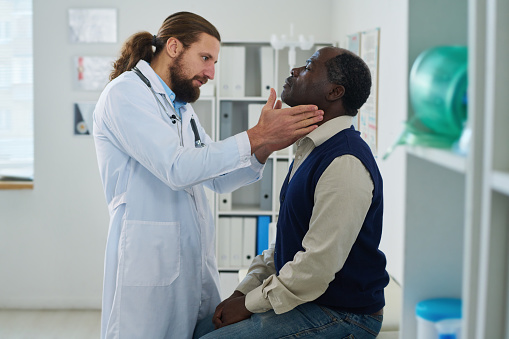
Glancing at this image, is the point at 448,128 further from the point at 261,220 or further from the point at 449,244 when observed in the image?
the point at 261,220

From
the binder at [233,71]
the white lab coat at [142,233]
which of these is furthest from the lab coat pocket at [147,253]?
the binder at [233,71]

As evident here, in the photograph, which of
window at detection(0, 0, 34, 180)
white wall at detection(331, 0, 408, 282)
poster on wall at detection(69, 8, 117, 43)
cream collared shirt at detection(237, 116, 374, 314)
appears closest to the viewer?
cream collared shirt at detection(237, 116, 374, 314)

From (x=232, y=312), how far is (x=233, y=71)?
2.16 meters

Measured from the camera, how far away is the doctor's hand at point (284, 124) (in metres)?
1.49

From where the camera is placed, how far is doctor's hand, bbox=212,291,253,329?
147cm

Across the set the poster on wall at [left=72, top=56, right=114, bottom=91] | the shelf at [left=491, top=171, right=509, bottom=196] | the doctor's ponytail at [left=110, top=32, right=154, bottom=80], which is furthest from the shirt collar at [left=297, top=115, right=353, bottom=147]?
the poster on wall at [left=72, top=56, right=114, bottom=91]

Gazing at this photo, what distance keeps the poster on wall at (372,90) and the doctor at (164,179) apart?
0.92m

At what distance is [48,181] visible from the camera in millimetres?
3863

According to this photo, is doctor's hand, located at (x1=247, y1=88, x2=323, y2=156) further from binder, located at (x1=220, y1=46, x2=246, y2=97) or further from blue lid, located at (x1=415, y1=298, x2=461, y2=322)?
binder, located at (x1=220, y1=46, x2=246, y2=97)

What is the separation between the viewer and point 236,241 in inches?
139

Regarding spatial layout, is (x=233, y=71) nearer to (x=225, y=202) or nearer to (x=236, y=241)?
(x=225, y=202)

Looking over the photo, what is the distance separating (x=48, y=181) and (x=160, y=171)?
2.54 m

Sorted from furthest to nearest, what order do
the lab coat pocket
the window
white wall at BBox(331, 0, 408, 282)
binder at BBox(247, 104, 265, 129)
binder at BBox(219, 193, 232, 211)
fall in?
the window < binder at BBox(219, 193, 232, 211) < binder at BBox(247, 104, 265, 129) < white wall at BBox(331, 0, 408, 282) < the lab coat pocket

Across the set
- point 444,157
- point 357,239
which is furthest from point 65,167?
point 444,157
